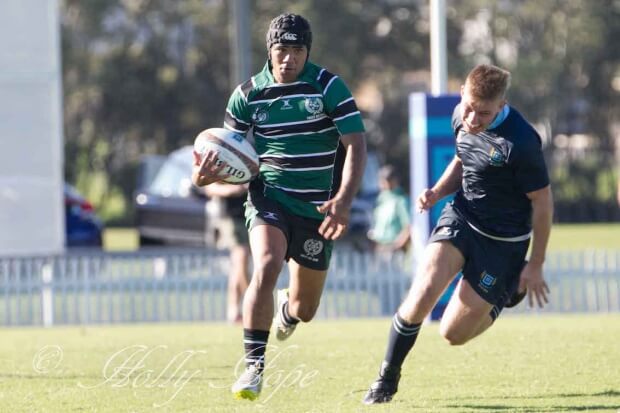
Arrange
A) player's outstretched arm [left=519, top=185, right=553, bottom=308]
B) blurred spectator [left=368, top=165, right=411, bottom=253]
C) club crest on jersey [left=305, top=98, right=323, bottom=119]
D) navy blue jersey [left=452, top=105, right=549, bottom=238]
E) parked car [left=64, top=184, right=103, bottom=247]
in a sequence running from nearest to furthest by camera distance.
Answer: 1. player's outstretched arm [left=519, top=185, right=553, bottom=308]
2. navy blue jersey [left=452, top=105, right=549, bottom=238]
3. club crest on jersey [left=305, top=98, right=323, bottom=119]
4. blurred spectator [left=368, top=165, right=411, bottom=253]
5. parked car [left=64, top=184, right=103, bottom=247]

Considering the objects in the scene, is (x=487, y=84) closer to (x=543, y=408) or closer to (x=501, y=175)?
(x=501, y=175)

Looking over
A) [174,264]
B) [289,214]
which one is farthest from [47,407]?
[174,264]

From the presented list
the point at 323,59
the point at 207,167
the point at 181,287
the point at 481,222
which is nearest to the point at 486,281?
the point at 481,222

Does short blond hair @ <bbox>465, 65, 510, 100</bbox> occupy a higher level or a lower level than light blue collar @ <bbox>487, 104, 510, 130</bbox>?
higher

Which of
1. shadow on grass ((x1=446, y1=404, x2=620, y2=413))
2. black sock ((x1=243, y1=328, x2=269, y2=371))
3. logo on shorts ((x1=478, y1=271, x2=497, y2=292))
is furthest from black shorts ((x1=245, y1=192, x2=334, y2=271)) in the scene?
shadow on grass ((x1=446, y1=404, x2=620, y2=413))

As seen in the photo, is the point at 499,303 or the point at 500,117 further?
the point at 499,303

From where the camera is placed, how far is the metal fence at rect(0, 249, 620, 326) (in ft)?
54.3

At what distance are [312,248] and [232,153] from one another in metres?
0.76

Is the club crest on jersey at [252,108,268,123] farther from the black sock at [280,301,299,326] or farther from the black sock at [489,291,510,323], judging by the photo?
the black sock at [489,291,510,323]

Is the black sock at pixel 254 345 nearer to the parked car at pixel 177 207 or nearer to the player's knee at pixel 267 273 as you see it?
the player's knee at pixel 267 273

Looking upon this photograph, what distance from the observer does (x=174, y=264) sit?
16.9 m

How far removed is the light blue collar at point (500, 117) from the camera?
7.64 m

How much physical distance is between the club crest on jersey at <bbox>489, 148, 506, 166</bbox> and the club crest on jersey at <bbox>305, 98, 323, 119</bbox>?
42.0 inches

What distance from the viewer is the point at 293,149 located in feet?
26.6
